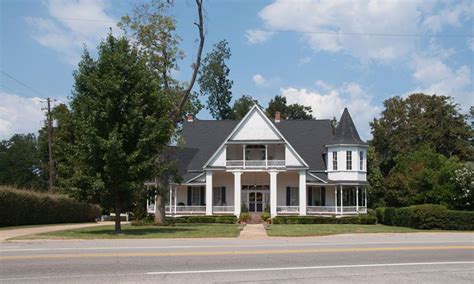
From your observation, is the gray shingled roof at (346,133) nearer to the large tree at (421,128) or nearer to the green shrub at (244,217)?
the green shrub at (244,217)

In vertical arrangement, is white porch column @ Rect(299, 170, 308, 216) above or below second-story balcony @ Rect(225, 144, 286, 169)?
below

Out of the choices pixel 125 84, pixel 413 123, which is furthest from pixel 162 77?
pixel 413 123

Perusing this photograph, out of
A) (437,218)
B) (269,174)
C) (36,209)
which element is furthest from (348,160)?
(36,209)

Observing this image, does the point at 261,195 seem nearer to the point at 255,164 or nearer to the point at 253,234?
the point at 255,164

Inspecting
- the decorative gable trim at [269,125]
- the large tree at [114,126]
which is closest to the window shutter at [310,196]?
the decorative gable trim at [269,125]

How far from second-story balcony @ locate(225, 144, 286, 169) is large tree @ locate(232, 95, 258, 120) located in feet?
96.6

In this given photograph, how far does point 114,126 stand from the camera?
24.2m

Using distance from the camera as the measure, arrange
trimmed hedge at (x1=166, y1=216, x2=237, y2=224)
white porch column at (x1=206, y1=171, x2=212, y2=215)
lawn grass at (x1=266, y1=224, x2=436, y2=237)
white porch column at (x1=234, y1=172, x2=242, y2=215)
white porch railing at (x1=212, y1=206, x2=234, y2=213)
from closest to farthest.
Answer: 1. lawn grass at (x1=266, y1=224, x2=436, y2=237)
2. trimmed hedge at (x1=166, y1=216, x2=237, y2=224)
3. white porch column at (x1=234, y1=172, x2=242, y2=215)
4. white porch column at (x1=206, y1=171, x2=212, y2=215)
5. white porch railing at (x1=212, y1=206, x2=234, y2=213)

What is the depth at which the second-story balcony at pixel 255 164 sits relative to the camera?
4512cm

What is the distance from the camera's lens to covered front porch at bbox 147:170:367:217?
1773 inches

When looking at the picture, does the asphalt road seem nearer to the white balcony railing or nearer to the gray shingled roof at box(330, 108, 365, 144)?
the white balcony railing

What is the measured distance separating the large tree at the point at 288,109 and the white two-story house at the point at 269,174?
101 feet

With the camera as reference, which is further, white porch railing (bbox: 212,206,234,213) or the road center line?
white porch railing (bbox: 212,206,234,213)

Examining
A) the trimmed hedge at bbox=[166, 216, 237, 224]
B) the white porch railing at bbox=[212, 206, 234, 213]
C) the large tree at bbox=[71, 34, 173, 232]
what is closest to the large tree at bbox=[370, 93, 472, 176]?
the white porch railing at bbox=[212, 206, 234, 213]
